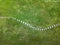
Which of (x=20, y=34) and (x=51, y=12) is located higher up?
(x=51, y=12)

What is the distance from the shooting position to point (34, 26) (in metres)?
1.87

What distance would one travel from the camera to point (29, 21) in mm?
1882

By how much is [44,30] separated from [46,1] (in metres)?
0.26

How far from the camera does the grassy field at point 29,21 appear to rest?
1867 mm

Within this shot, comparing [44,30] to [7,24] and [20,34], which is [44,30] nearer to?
[20,34]

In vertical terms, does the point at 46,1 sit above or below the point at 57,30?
above

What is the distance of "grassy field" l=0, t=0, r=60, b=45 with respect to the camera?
73.5 inches

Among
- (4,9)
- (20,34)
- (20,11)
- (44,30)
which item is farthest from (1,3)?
(44,30)

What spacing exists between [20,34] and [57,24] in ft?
1.12

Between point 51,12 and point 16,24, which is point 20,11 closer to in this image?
→ point 16,24

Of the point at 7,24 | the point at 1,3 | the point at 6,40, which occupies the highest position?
the point at 1,3

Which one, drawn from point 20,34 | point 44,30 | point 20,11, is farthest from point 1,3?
point 44,30

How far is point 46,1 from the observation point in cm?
188

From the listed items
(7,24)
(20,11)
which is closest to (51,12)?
(20,11)
